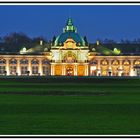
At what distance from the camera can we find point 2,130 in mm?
21172

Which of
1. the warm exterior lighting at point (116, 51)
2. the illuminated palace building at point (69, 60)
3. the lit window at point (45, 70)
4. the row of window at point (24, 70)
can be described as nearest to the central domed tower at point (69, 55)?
the illuminated palace building at point (69, 60)

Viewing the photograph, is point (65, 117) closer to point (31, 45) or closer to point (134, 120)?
point (134, 120)

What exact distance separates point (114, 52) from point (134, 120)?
14440cm

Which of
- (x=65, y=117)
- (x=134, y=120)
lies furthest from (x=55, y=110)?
(x=134, y=120)

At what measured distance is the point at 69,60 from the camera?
536 ft

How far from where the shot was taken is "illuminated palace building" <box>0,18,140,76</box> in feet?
536

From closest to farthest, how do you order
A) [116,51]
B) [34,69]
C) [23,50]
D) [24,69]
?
[24,69]
[34,69]
[23,50]
[116,51]

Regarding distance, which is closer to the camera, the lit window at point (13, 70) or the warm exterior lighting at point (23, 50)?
the lit window at point (13, 70)

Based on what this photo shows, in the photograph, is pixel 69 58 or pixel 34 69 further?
pixel 34 69

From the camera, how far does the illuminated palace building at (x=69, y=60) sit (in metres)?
163

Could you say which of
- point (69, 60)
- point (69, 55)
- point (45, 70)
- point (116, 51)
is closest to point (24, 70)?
point (45, 70)

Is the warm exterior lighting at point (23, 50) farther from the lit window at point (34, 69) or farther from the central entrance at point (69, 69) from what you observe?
the central entrance at point (69, 69)

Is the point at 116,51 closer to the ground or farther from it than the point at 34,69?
farther from it

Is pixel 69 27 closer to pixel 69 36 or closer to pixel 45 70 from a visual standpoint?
pixel 69 36
